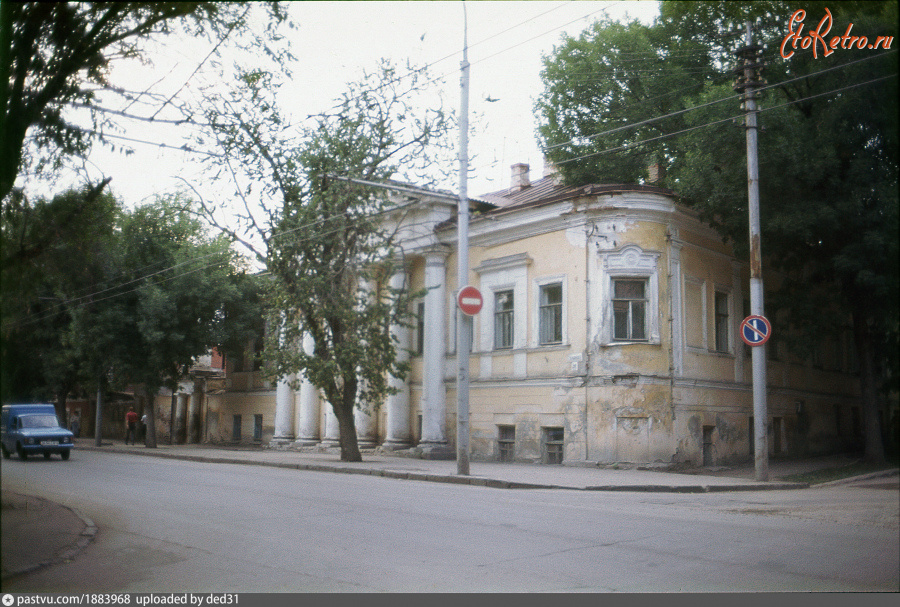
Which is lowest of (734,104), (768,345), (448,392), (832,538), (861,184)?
(832,538)

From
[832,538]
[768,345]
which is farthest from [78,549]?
[768,345]

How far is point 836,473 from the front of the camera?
20594 mm

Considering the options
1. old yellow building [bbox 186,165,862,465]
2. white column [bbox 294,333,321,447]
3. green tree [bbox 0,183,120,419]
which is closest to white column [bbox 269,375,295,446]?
white column [bbox 294,333,321,447]

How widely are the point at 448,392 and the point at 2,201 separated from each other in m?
22.3

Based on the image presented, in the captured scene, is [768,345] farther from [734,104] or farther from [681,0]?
[681,0]

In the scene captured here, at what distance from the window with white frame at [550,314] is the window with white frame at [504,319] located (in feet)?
4.28

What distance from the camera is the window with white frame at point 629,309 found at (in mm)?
22719

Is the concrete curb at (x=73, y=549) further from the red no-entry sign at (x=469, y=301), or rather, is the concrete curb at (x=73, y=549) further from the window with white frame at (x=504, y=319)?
the window with white frame at (x=504, y=319)

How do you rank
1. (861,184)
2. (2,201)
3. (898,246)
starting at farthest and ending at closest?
(861,184), (2,201), (898,246)

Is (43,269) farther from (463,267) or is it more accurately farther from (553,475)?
(553,475)

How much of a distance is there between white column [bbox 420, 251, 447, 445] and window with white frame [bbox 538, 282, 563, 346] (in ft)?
12.8

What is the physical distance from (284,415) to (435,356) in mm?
9232

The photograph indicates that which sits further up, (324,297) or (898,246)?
(324,297)

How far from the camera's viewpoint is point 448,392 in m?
27.4
